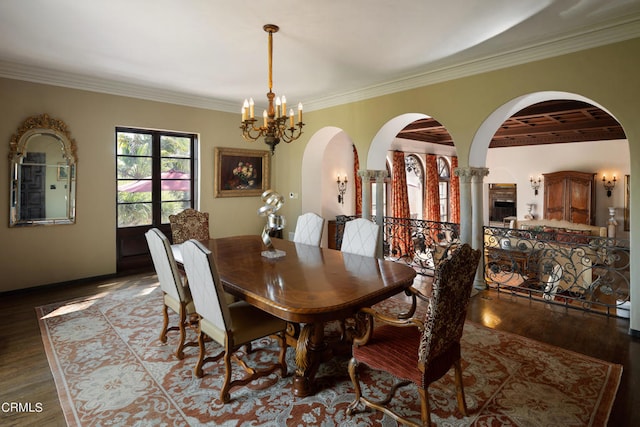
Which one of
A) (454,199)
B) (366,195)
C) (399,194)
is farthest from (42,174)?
(454,199)

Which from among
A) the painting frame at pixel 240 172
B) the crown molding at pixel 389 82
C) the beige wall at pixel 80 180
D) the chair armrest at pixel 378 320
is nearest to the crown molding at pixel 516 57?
the crown molding at pixel 389 82

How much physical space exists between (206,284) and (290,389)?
2.99 feet

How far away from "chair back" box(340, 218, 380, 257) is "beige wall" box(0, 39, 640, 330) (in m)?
1.75

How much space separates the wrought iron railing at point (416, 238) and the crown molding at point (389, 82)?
2014mm

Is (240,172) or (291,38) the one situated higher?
(291,38)

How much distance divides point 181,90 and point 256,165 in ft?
6.11

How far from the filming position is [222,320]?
2.10 m

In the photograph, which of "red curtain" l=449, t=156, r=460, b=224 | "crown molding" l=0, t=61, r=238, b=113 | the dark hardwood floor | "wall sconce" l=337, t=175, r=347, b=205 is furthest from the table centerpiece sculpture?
"red curtain" l=449, t=156, r=460, b=224

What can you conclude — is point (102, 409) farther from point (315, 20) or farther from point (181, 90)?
point (181, 90)

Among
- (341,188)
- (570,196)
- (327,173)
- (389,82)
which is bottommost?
(570,196)

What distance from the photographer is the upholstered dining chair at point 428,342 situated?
168cm

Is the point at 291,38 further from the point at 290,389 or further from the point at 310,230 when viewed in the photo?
the point at 290,389

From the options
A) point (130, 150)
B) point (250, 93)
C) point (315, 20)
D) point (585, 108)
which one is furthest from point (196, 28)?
point (585, 108)

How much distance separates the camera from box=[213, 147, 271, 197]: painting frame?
6082 millimetres
